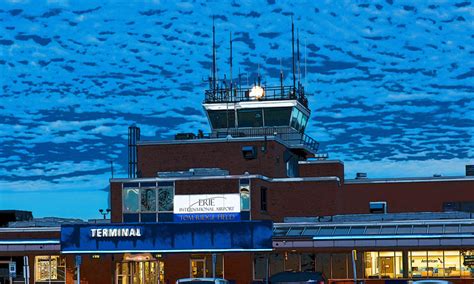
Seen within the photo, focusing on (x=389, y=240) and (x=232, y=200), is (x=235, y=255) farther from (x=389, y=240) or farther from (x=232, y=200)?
(x=389, y=240)

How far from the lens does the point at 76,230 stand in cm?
5628

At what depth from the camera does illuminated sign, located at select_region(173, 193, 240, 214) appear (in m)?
60.4

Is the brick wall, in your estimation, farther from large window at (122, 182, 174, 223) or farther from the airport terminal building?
large window at (122, 182, 174, 223)

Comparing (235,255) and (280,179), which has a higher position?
(280,179)

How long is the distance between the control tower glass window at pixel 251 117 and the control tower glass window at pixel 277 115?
19.3 inches

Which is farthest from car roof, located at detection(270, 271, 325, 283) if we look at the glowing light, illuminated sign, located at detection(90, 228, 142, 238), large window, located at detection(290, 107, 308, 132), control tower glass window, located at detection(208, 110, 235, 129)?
the glowing light

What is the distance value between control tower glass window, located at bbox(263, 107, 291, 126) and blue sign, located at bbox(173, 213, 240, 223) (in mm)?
15086

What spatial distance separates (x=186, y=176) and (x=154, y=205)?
2842 millimetres

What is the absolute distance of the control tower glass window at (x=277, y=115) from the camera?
73812 millimetres

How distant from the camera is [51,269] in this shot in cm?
6244

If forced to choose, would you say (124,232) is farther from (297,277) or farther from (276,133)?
(276,133)

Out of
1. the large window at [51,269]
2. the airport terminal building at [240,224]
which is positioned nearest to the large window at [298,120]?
the airport terminal building at [240,224]

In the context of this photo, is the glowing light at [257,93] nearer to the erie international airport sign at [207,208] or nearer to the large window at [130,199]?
the erie international airport sign at [207,208]

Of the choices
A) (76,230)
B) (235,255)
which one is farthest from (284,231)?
(76,230)
